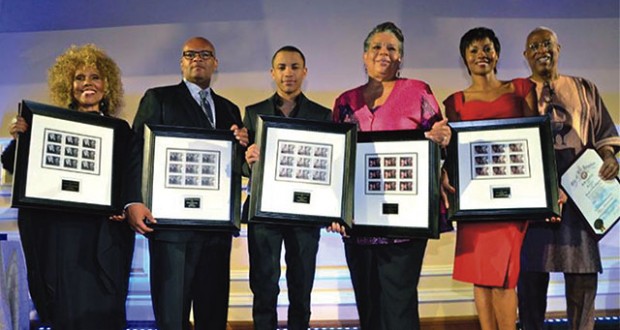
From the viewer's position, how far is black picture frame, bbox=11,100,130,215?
7.25 feet

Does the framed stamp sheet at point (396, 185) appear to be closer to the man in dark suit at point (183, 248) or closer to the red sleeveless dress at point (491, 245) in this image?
the red sleeveless dress at point (491, 245)

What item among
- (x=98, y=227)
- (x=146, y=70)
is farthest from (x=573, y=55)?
(x=98, y=227)

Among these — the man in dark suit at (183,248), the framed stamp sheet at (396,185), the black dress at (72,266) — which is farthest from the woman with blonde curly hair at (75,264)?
the framed stamp sheet at (396,185)

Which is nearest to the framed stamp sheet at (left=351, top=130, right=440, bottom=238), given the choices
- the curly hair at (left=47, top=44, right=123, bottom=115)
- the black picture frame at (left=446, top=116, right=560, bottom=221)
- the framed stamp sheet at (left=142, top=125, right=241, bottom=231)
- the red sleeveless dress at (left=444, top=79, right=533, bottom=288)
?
the black picture frame at (left=446, top=116, right=560, bottom=221)

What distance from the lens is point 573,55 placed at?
364 cm

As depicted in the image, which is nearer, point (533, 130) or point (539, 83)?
point (533, 130)

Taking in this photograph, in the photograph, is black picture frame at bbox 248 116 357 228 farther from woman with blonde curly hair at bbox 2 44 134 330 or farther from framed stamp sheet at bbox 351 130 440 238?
woman with blonde curly hair at bbox 2 44 134 330

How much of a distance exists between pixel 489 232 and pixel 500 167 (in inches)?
10.7

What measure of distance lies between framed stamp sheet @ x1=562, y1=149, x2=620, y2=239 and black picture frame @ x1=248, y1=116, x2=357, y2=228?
111 cm

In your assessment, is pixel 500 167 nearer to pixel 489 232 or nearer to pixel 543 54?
pixel 489 232

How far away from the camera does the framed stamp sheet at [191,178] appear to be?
2.30 meters

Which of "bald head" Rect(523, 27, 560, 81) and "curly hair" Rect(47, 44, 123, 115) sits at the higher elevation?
Answer: "bald head" Rect(523, 27, 560, 81)

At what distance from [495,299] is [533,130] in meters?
0.71

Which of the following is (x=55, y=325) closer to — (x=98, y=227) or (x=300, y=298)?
(x=98, y=227)
